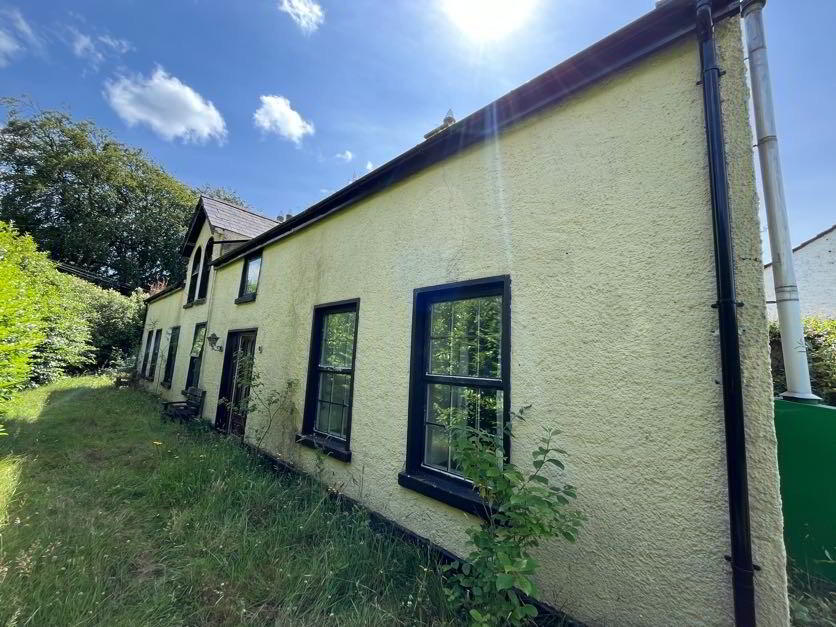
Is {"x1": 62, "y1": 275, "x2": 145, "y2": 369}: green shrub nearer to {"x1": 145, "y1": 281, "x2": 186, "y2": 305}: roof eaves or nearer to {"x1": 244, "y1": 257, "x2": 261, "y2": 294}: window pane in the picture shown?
{"x1": 145, "y1": 281, "x2": 186, "y2": 305}: roof eaves

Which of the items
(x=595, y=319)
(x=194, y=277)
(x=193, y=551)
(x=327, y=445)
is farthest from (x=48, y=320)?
(x=595, y=319)

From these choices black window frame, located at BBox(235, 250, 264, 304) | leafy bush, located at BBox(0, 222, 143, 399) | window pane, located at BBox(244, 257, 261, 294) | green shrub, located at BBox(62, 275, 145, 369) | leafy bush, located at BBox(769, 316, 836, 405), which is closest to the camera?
leafy bush, located at BBox(769, 316, 836, 405)

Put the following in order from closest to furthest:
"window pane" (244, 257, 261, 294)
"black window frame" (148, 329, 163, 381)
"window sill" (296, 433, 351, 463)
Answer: "window sill" (296, 433, 351, 463)
"window pane" (244, 257, 261, 294)
"black window frame" (148, 329, 163, 381)

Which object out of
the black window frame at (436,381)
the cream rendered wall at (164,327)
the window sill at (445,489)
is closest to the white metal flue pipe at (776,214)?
the black window frame at (436,381)

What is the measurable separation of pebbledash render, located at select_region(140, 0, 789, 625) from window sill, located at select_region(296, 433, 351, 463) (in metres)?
0.05

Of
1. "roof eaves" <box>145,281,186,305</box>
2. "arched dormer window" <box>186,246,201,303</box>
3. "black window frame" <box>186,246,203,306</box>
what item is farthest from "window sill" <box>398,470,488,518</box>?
"roof eaves" <box>145,281,186,305</box>

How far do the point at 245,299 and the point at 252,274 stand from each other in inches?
28.8

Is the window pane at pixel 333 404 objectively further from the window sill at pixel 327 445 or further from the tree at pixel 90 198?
the tree at pixel 90 198

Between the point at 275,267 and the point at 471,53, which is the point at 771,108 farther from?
the point at 275,267

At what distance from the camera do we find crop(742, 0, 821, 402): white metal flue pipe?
2266 mm

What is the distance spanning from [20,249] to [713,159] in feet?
48.5

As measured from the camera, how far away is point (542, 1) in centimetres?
348

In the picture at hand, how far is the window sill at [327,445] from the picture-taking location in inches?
169

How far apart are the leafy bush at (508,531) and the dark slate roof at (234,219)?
412 inches
